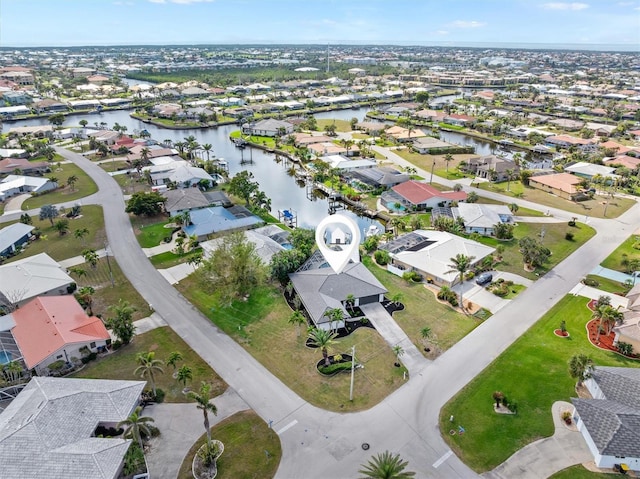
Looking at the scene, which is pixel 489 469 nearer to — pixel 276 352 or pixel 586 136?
pixel 276 352

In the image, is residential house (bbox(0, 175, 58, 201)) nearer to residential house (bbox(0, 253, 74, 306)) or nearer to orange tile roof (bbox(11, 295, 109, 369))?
residential house (bbox(0, 253, 74, 306))

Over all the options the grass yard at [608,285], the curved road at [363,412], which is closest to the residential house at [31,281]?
the curved road at [363,412]

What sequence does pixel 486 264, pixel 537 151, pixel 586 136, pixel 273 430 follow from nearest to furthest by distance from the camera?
pixel 273 430 → pixel 486 264 → pixel 537 151 → pixel 586 136

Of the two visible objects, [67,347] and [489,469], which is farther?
[67,347]

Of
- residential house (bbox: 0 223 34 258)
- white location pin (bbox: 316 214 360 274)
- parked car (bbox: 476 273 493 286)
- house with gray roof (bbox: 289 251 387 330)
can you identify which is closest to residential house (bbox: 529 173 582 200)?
parked car (bbox: 476 273 493 286)

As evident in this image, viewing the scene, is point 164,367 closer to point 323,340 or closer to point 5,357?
point 5,357

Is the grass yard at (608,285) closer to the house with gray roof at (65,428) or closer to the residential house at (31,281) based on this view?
the house with gray roof at (65,428)

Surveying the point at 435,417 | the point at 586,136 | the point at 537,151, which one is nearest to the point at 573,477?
the point at 435,417
